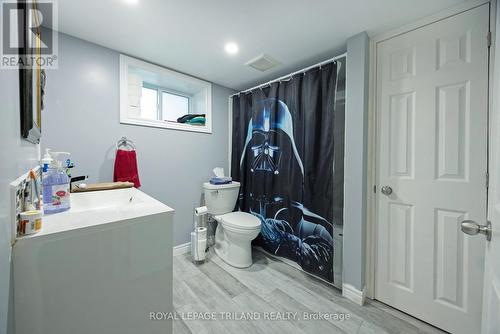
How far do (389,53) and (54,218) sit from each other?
2258 mm

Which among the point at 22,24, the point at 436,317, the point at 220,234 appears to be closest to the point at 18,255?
the point at 22,24

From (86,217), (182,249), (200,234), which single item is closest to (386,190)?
(200,234)

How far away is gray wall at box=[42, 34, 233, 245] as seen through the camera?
1.55 m

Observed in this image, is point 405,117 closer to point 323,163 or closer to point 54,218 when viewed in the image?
point 323,163

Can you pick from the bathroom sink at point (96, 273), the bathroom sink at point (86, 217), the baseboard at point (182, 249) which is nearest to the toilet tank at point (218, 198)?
the baseboard at point (182, 249)

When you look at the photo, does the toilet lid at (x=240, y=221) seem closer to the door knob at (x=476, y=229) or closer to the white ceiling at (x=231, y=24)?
the door knob at (x=476, y=229)

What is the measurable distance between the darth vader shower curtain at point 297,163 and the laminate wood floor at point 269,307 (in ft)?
0.78

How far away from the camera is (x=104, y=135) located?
5.76 feet

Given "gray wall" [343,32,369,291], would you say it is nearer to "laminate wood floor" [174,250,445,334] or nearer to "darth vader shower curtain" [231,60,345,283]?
"darth vader shower curtain" [231,60,345,283]

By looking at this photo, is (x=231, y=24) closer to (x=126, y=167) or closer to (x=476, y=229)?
(x=126, y=167)

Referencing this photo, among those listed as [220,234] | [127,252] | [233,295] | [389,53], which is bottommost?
[233,295]

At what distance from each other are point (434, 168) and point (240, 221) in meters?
1.62

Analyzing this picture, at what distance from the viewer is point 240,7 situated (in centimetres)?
126

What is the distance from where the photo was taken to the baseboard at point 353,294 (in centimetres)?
151
